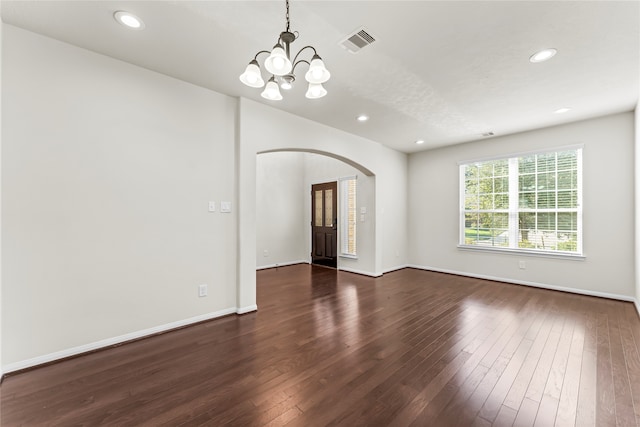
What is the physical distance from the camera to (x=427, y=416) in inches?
68.1

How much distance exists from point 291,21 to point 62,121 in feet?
7.31

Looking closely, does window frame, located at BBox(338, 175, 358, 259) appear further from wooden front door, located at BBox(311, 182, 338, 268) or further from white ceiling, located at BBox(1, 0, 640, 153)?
white ceiling, located at BBox(1, 0, 640, 153)

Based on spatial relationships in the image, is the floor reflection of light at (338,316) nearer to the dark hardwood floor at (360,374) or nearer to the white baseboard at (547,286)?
the dark hardwood floor at (360,374)

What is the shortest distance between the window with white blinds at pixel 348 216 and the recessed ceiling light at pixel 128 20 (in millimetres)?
4591

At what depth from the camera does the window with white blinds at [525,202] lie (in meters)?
4.45

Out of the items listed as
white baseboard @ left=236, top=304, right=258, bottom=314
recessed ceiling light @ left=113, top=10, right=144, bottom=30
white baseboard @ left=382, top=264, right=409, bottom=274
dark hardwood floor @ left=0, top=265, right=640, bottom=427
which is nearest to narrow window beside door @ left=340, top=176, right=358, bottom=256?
white baseboard @ left=382, top=264, right=409, bottom=274

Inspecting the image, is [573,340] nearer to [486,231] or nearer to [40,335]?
[486,231]

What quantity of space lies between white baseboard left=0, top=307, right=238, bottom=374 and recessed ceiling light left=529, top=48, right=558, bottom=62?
438 cm

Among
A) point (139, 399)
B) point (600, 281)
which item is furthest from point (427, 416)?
point (600, 281)

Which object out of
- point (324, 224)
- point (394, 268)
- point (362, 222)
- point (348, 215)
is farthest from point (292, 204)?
point (394, 268)

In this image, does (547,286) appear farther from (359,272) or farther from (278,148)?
(278,148)

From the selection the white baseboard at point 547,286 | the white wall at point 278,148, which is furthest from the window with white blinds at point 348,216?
the white baseboard at point 547,286

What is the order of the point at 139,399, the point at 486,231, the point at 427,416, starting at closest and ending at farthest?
the point at 427,416 < the point at 139,399 < the point at 486,231

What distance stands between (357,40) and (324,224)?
497 centimetres
